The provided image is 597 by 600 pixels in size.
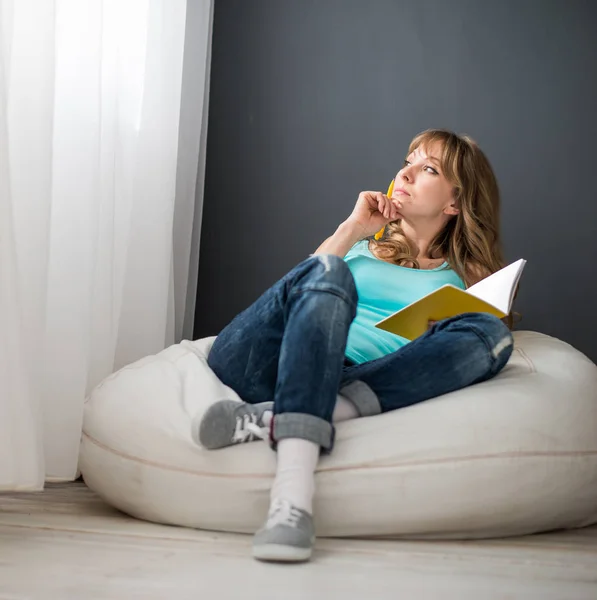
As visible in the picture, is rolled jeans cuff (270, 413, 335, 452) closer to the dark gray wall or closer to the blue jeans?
the blue jeans

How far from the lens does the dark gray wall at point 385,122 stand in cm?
257

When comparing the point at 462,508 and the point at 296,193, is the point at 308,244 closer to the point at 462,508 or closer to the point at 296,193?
the point at 296,193

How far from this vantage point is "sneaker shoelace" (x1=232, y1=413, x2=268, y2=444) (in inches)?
54.9

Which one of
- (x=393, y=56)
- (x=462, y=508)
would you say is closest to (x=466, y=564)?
(x=462, y=508)

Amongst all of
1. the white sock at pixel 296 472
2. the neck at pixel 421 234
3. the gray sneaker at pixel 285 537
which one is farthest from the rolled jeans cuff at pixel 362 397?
the neck at pixel 421 234

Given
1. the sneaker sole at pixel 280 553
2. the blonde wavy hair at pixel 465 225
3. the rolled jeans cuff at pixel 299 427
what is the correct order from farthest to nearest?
the blonde wavy hair at pixel 465 225, the rolled jeans cuff at pixel 299 427, the sneaker sole at pixel 280 553

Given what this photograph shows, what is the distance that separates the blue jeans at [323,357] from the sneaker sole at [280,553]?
0.18 metres

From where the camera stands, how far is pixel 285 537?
114cm

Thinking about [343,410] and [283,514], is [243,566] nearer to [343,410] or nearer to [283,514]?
[283,514]

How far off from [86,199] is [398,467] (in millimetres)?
856

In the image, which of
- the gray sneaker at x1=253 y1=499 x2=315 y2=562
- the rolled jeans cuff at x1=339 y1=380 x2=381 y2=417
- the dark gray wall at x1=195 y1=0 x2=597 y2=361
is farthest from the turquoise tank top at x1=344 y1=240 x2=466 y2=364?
the gray sneaker at x1=253 y1=499 x2=315 y2=562

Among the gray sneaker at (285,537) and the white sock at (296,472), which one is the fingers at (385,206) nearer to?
the white sock at (296,472)

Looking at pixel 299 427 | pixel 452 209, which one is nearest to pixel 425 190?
pixel 452 209

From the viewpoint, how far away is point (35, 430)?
4.38ft
